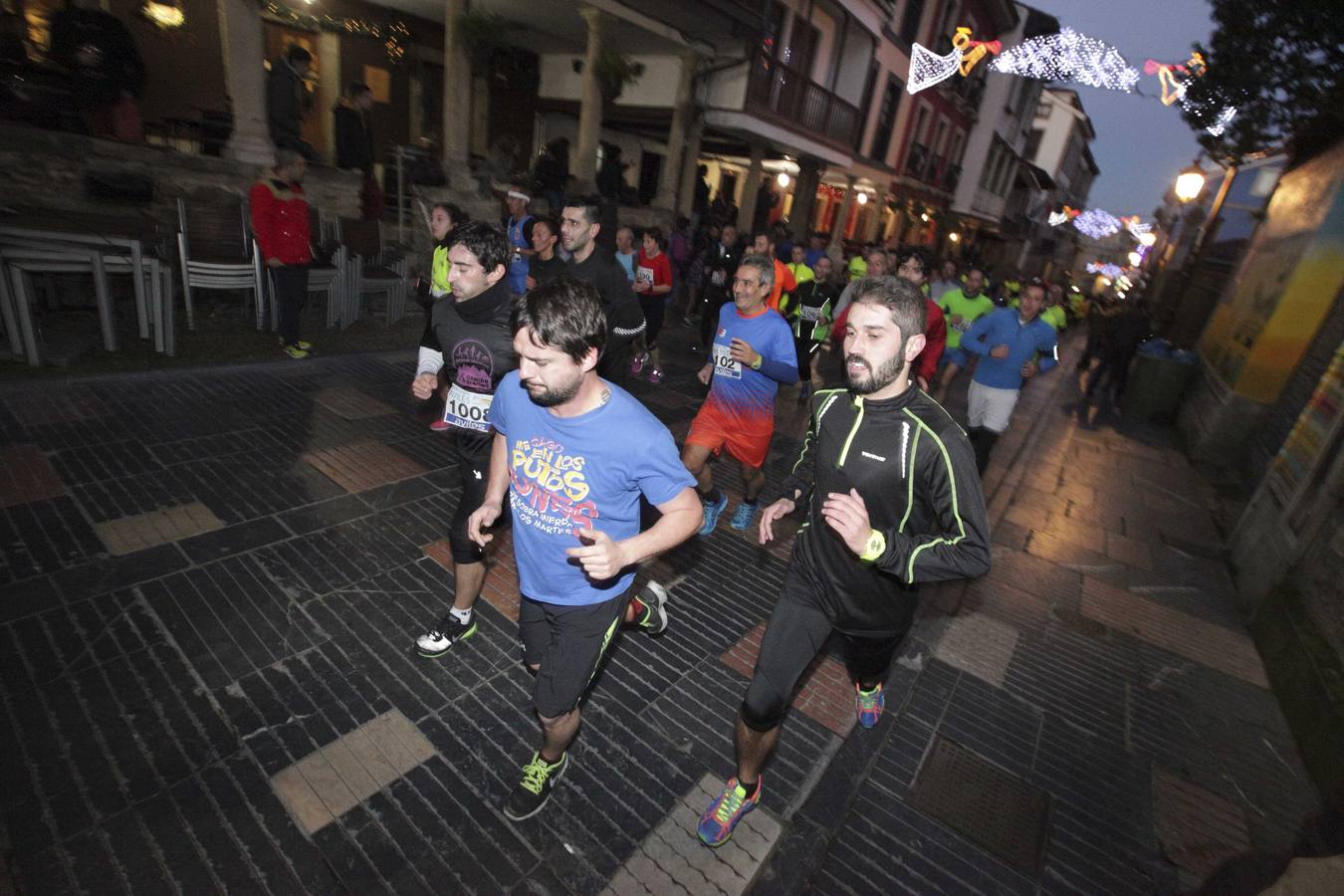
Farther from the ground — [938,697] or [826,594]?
[826,594]

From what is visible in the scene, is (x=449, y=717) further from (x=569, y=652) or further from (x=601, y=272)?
(x=601, y=272)

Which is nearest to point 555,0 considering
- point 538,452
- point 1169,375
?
point 538,452

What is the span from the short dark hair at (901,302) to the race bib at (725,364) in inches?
84.2

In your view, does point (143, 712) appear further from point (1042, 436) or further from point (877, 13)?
point (877, 13)

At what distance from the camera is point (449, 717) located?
3.10m

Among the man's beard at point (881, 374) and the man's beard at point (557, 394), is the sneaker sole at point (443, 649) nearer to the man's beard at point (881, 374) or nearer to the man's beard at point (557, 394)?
the man's beard at point (557, 394)

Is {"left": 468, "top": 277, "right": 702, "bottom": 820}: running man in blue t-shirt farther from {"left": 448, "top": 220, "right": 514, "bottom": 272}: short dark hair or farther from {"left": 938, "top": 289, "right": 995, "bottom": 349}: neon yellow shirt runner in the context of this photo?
{"left": 938, "top": 289, "right": 995, "bottom": 349}: neon yellow shirt runner

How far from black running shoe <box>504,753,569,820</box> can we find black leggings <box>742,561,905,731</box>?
35.4 inches

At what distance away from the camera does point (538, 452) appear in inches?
92.2

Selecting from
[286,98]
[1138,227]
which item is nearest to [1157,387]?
[286,98]

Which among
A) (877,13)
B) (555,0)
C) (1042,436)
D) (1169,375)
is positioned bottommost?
(1042,436)

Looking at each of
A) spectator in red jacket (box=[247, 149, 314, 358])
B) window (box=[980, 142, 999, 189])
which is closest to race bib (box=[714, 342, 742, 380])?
spectator in red jacket (box=[247, 149, 314, 358])

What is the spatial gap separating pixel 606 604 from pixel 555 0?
13594 millimetres

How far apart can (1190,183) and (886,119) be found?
11.1 m
